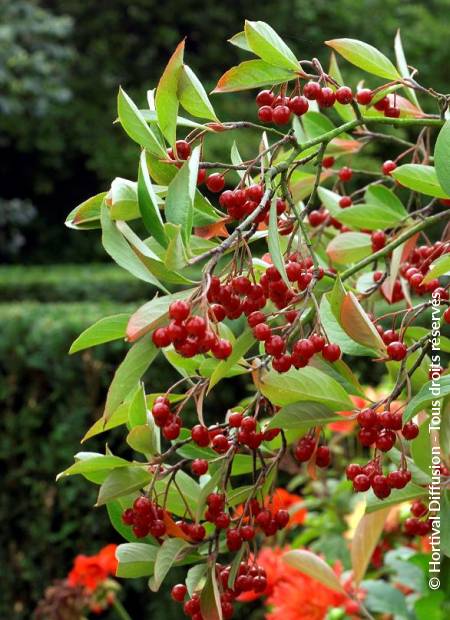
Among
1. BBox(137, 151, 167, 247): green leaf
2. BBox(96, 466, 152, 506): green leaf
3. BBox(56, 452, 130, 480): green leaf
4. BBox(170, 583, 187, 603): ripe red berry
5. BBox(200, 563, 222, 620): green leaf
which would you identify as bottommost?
BBox(170, 583, 187, 603): ripe red berry

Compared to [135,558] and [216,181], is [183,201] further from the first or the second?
[135,558]

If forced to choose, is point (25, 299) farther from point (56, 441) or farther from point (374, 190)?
point (374, 190)

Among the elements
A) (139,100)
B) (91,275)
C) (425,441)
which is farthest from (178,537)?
(139,100)

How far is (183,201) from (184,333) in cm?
11

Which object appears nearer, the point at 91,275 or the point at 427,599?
the point at 427,599

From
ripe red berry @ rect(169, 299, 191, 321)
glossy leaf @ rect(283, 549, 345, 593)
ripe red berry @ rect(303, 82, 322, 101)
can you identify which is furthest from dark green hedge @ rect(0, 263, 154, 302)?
ripe red berry @ rect(169, 299, 191, 321)

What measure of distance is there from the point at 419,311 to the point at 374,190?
337 mm

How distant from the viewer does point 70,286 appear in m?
8.18

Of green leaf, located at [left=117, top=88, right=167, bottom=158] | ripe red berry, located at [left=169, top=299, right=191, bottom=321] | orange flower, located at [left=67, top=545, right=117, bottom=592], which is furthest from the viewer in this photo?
orange flower, located at [left=67, top=545, right=117, bottom=592]

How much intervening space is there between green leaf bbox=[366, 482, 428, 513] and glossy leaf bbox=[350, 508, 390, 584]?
92 mm

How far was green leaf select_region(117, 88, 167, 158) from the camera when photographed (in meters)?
0.82

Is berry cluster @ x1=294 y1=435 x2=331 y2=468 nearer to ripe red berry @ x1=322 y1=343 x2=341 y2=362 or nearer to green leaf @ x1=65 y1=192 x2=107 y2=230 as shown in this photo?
ripe red berry @ x1=322 y1=343 x2=341 y2=362

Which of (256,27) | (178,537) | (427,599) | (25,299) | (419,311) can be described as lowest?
(25,299)

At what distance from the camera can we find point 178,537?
0.94 m
